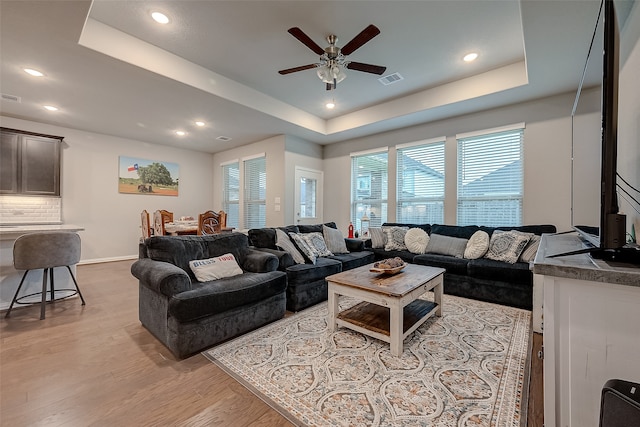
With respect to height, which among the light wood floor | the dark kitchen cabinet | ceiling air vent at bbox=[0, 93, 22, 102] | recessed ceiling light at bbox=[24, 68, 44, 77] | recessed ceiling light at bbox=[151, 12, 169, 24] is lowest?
the light wood floor

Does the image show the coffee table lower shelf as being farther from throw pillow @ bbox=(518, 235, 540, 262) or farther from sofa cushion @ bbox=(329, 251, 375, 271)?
throw pillow @ bbox=(518, 235, 540, 262)

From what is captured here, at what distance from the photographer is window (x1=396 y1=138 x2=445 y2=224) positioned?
471 centimetres

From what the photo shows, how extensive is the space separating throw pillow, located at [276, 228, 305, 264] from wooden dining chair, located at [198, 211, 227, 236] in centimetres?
209

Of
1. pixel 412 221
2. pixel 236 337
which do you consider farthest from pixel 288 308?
pixel 412 221

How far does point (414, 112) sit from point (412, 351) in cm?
361

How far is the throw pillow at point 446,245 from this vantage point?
3.85m

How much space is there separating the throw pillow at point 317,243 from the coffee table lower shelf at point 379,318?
1.16 meters

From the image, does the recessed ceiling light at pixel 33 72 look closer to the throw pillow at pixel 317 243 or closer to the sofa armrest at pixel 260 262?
the sofa armrest at pixel 260 262

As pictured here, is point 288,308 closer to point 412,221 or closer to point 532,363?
point 532,363

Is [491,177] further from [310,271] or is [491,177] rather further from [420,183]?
[310,271]

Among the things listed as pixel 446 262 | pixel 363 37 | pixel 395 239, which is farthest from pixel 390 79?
pixel 446 262

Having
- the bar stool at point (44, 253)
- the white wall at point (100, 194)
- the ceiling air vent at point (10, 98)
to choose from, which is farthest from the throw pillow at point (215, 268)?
the white wall at point (100, 194)

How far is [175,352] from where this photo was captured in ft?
6.70

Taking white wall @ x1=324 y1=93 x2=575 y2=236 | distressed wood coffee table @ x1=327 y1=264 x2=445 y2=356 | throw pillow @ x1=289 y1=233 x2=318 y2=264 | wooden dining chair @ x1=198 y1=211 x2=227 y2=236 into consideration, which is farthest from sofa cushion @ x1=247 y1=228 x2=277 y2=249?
white wall @ x1=324 y1=93 x2=575 y2=236
